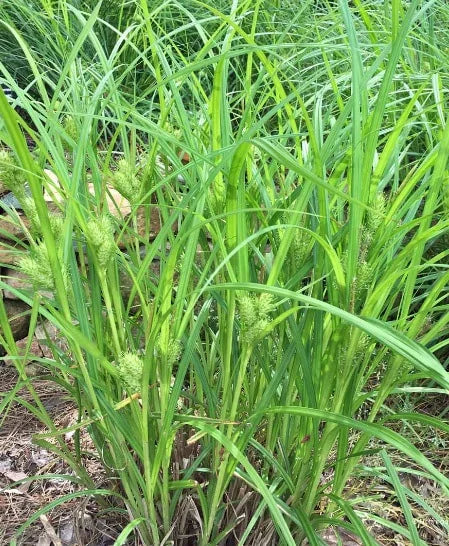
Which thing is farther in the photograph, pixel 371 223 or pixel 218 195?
pixel 218 195

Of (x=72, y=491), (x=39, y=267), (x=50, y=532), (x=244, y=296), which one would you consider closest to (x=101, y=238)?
(x=39, y=267)

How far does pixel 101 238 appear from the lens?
31.9 inches

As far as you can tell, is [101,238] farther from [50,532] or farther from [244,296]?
[50,532]

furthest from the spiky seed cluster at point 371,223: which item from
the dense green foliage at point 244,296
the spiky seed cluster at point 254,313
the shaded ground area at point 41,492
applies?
the shaded ground area at point 41,492

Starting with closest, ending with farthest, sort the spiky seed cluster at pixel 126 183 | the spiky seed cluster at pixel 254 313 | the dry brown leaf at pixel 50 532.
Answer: the spiky seed cluster at pixel 254 313
the spiky seed cluster at pixel 126 183
the dry brown leaf at pixel 50 532

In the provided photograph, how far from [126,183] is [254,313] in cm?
28

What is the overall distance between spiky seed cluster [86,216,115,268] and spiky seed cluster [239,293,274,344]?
0.18 m

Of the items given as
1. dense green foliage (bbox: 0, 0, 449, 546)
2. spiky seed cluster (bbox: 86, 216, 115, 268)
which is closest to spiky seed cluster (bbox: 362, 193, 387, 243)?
dense green foliage (bbox: 0, 0, 449, 546)

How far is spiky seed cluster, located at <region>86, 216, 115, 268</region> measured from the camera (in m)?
0.81

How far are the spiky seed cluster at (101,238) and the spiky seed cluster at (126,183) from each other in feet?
0.33

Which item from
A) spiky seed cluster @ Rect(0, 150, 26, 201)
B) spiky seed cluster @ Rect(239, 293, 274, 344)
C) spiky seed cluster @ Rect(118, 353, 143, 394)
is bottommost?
spiky seed cluster @ Rect(118, 353, 143, 394)

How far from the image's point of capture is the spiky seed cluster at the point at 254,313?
77cm

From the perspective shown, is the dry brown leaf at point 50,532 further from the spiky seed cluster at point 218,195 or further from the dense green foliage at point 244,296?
the spiky seed cluster at point 218,195

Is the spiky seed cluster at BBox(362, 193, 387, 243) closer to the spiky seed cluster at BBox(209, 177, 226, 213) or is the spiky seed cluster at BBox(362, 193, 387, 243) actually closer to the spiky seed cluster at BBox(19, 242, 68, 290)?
the spiky seed cluster at BBox(209, 177, 226, 213)
